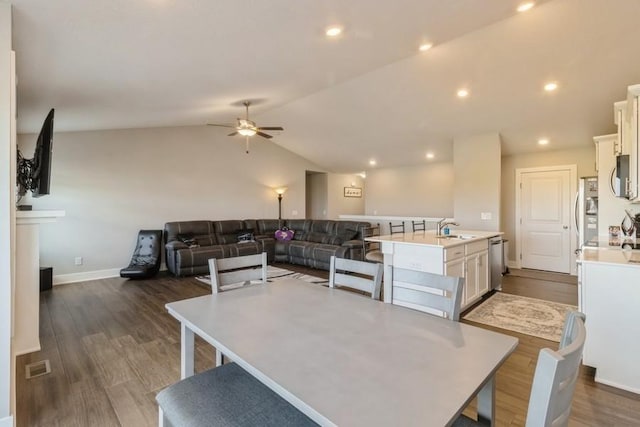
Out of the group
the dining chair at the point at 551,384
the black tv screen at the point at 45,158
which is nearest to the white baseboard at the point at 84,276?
the black tv screen at the point at 45,158

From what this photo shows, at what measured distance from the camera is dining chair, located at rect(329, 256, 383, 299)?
72.4 inches

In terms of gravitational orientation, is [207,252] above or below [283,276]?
above

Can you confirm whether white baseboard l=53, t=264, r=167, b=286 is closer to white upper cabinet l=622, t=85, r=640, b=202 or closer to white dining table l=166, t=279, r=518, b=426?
white dining table l=166, t=279, r=518, b=426

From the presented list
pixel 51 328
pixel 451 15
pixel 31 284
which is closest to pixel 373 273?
pixel 451 15

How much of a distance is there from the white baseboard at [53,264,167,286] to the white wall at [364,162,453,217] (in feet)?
21.1

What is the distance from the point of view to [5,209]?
1.79m

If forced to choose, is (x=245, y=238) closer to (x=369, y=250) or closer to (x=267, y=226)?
(x=267, y=226)

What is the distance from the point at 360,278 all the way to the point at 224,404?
1008mm

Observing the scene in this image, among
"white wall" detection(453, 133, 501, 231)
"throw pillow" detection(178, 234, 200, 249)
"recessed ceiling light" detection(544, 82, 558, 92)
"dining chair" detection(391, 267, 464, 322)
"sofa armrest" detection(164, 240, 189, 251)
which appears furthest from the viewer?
"throw pillow" detection(178, 234, 200, 249)

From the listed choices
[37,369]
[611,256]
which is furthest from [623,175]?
[37,369]

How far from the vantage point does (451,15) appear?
9.14 ft

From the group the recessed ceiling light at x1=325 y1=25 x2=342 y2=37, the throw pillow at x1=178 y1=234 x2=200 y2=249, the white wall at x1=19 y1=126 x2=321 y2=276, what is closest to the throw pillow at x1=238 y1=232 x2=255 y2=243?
the white wall at x1=19 y1=126 x2=321 y2=276

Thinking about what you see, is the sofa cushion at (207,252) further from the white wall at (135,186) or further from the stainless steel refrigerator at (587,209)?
the stainless steel refrigerator at (587,209)

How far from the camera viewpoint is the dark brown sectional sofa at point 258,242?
5812 mm
